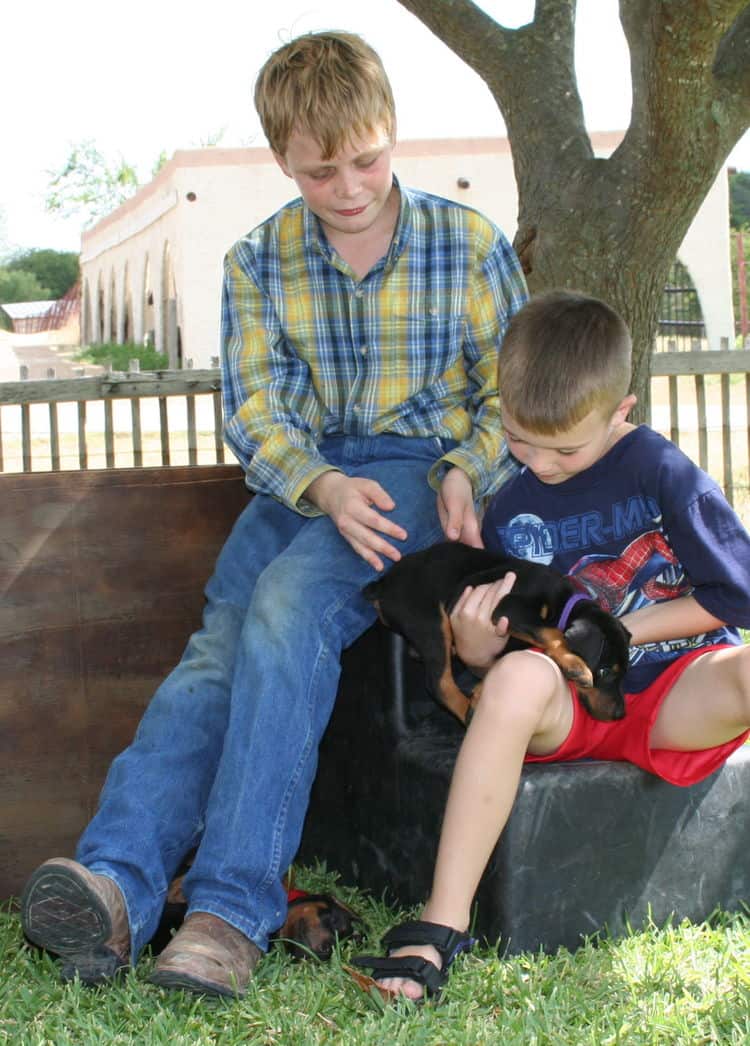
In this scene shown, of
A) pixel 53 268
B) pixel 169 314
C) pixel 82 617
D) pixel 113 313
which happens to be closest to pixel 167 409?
pixel 82 617

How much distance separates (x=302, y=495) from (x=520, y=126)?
2697 millimetres

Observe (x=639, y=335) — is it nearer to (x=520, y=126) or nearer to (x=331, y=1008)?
(x=520, y=126)

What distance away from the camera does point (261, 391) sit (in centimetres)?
326

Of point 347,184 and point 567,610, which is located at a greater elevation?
point 347,184

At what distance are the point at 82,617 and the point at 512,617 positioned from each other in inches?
54.7

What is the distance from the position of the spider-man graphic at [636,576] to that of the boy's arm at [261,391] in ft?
2.34

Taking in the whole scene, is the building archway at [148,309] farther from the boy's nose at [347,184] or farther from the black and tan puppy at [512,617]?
→ the black and tan puppy at [512,617]

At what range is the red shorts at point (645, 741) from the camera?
2709 mm

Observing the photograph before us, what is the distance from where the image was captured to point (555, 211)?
15.8 ft

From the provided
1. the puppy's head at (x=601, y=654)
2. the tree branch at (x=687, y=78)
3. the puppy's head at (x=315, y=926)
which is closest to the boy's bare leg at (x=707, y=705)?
the puppy's head at (x=601, y=654)

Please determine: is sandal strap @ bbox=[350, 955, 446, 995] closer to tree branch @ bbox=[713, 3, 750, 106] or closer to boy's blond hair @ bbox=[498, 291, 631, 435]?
boy's blond hair @ bbox=[498, 291, 631, 435]

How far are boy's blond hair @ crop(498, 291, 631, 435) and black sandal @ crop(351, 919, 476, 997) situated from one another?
43.4 inches

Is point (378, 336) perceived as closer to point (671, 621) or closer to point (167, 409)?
point (671, 621)

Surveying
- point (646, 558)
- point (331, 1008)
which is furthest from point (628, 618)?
point (331, 1008)
